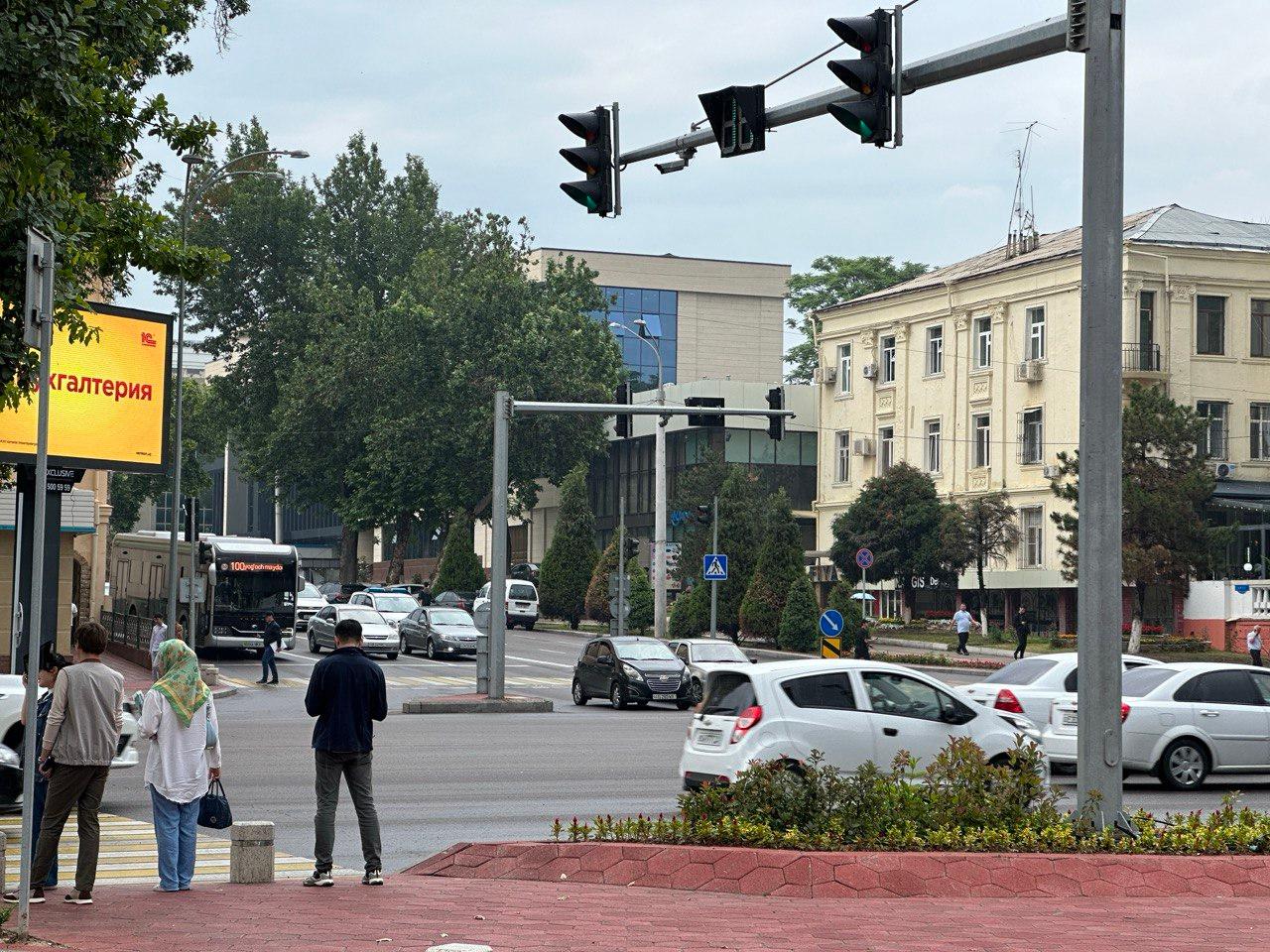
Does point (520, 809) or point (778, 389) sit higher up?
point (778, 389)

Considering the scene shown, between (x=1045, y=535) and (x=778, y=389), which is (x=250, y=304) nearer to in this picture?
(x=1045, y=535)

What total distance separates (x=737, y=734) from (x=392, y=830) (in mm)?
3186

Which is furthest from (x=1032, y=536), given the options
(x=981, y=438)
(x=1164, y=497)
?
(x=1164, y=497)

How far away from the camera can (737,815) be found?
40.5ft

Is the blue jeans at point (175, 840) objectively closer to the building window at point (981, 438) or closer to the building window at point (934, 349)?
the building window at point (981, 438)

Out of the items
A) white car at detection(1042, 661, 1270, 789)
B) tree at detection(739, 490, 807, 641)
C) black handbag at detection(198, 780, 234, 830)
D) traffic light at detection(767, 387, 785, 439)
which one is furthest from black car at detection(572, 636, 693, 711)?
black handbag at detection(198, 780, 234, 830)

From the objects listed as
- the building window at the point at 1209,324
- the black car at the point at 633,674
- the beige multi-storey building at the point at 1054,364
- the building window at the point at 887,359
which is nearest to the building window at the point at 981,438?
the beige multi-storey building at the point at 1054,364

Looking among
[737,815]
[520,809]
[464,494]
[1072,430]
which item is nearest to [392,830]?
[520,809]

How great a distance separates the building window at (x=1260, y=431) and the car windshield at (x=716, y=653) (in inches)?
1064

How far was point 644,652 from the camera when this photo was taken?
3528cm

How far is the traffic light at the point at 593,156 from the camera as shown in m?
14.7

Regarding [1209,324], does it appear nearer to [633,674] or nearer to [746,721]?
[633,674]

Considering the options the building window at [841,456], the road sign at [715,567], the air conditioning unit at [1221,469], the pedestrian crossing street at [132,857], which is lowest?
the pedestrian crossing street at [132,857]

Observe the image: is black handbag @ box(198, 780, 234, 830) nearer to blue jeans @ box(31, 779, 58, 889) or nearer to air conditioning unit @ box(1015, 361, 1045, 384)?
blue jeans @ box(31, 779, 58, 889)
